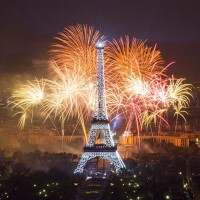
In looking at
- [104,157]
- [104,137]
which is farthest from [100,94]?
[104,157]

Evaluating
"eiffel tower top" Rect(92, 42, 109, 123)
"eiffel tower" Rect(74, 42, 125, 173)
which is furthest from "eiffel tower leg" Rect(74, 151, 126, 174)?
"eiffel tower top" Rect(92, 42, 109, 123)

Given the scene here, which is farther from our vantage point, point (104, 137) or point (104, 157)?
point (104, 137)

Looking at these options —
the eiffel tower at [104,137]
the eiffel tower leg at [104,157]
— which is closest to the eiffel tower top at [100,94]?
the eiffel tower at [104,137]

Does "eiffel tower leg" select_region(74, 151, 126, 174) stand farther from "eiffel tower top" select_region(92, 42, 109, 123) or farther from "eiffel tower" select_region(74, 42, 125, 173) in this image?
"eiffel tower top" select_region(92, 42, 109, 123)

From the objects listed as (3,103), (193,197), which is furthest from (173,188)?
(3,103)

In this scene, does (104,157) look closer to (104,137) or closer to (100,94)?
(104,137)

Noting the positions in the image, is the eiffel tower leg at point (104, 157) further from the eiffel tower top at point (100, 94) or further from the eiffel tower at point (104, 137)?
the eiffel tower top at point (100, 94)

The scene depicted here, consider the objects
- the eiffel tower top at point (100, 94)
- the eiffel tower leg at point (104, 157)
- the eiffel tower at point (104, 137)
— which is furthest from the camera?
the eiffel tower leg at point (104, 157)

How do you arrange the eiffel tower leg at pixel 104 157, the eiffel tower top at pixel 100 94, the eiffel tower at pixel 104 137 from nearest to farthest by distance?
1. the eiffel tower top at pixel 100 94
2. the eiffel tower at pixel 104 137
3. the eiffel tower leg at pixel 104 157
